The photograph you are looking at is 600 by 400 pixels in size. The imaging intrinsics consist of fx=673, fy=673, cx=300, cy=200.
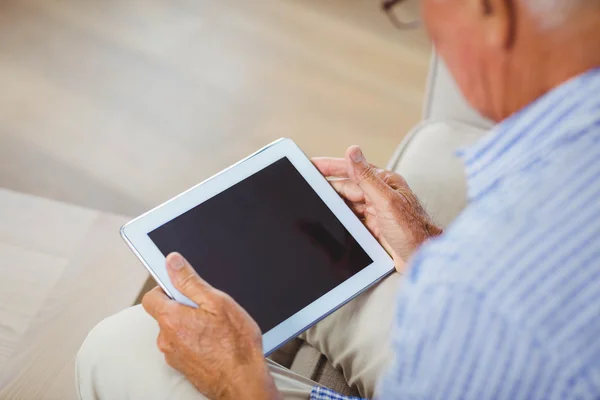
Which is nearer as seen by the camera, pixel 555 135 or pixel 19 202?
pixel 555 135

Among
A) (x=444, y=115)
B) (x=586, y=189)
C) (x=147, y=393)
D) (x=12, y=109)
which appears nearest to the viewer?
(x=586, y=189)

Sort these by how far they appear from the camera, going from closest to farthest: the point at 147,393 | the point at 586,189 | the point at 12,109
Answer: the point at 586,189 < the point at 147,393 < the point at 12,109

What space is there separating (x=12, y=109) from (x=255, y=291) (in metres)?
0.97

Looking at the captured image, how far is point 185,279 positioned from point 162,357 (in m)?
0.11

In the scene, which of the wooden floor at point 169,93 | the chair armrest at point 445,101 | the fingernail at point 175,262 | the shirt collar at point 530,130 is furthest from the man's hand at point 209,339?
the chair armrest at point 445,101

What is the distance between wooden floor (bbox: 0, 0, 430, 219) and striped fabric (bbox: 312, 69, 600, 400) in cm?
103

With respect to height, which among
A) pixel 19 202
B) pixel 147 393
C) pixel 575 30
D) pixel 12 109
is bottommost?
pixel 147 393

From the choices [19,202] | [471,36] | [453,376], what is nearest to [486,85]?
[471,36]

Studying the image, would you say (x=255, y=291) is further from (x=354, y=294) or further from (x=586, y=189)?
(x=586, y=189)

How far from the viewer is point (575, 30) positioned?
1.56 feet

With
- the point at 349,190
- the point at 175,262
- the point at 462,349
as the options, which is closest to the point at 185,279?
the point at 175,262

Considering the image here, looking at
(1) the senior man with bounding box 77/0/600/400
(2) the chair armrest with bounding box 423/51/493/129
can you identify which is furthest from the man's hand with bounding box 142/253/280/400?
(2) the chair armrest with bounding box 423/51/493/129

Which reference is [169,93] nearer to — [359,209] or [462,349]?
[359,209]

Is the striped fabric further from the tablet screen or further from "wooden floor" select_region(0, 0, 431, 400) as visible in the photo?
"wooden floor" select_region(0, 0, 431, 400)
